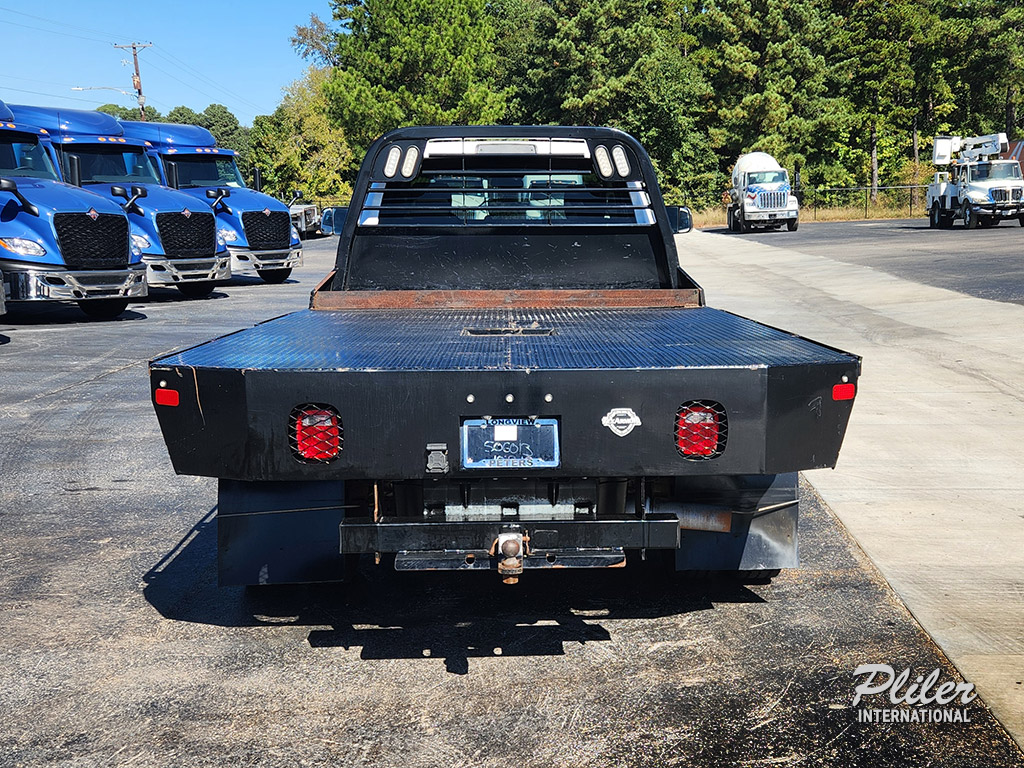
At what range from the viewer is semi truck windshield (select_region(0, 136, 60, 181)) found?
16609mm

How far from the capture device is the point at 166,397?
3.71m

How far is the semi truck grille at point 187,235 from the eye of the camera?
1933cm

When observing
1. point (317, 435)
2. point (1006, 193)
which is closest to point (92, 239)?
point (317, 435)

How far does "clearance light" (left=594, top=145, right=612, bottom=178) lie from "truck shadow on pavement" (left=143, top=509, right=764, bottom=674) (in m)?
2.38

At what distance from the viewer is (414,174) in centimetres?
622

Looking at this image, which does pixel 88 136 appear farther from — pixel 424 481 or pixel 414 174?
pixel 424 481

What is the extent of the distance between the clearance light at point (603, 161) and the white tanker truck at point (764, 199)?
4112 cm

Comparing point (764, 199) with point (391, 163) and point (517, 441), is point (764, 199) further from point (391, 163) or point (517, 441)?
point (517, 441)

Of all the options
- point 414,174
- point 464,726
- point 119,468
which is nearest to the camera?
point 464,726

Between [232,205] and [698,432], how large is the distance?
20.0m

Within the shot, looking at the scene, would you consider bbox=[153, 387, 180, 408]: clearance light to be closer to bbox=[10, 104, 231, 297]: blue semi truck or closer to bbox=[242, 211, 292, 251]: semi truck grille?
bbox=[10, 104, 231, 297]: blue semi truck

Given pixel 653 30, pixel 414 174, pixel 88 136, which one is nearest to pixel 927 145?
pixel 653 30

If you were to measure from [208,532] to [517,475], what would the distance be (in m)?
2.71

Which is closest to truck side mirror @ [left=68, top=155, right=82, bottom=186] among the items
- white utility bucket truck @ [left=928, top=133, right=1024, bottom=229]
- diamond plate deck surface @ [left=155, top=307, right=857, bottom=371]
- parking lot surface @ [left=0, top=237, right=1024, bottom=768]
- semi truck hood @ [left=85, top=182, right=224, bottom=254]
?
semi truck hood @ [left=85, top=182, right=224, bottom=254]
